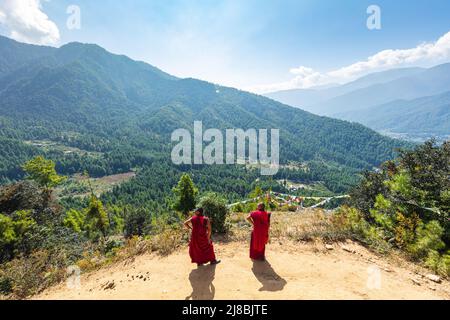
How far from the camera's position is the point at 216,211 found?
944cm

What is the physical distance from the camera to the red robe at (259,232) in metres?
7.18

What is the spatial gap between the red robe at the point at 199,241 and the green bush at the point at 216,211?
2460 millimetres

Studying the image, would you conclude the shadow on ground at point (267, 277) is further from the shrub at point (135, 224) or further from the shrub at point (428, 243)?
the shrub at point (135, 224)

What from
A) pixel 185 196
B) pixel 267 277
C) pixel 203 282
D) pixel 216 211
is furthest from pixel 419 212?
pixel 185 196

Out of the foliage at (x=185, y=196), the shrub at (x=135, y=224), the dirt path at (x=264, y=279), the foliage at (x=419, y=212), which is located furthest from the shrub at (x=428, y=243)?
the shrub at (x=135, y=224)

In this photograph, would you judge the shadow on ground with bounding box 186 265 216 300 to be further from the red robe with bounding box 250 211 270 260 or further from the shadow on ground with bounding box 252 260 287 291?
the red robe with bounding box 250 211 270 260

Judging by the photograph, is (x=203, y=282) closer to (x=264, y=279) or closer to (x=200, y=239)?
(x=200, y=239)

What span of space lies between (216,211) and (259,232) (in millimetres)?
2595

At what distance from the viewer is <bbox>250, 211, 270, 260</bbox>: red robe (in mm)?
7176

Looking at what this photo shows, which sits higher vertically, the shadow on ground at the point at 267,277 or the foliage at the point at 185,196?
the shadow on ground at the point at 267,277

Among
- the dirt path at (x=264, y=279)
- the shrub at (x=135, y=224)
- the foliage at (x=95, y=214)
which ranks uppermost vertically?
the dirt path at (x=264, y=279)
